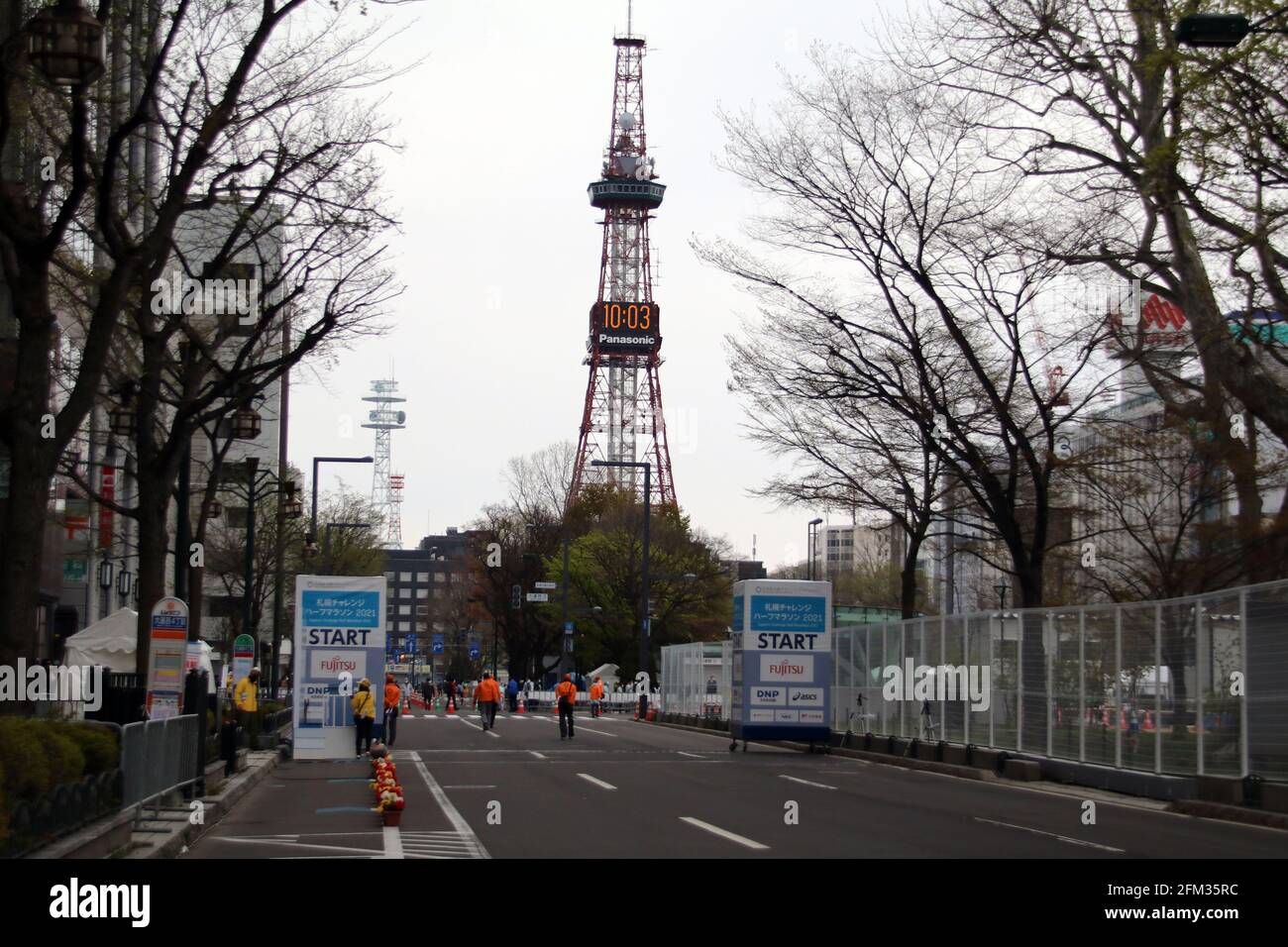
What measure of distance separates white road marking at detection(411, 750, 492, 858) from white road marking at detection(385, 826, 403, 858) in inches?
25.1

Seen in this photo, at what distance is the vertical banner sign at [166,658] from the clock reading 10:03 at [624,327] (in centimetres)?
8371

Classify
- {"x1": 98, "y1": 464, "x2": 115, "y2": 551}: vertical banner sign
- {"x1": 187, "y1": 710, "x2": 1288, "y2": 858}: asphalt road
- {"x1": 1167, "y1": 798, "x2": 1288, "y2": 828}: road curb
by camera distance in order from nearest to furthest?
{"x1": 187, "y1": 710, "x2": 1288, "y2": 858}: asphalt road → {"x1": 1167, "y1": 798, "x2": 1288, "y2": 828}: road curb → {"x1": 98, "y1": 464, "x2": 115, "y2": 551}: vertical banner sign

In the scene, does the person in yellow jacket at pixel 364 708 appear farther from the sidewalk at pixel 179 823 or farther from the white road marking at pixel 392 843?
the white road marking at pixel 392 843

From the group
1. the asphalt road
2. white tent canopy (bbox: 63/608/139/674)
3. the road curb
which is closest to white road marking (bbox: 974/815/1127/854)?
the asphalt road

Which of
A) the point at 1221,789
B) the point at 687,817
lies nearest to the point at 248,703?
the point at 687,817

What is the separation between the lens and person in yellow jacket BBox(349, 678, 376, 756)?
93.9 ft

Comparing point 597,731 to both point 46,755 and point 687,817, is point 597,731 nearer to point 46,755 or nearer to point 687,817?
point 687,817

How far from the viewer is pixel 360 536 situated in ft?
250

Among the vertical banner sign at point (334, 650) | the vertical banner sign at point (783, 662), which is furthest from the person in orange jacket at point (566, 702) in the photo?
the vertical banner sign at point (334, 650)

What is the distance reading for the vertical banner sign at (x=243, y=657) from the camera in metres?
36.3
